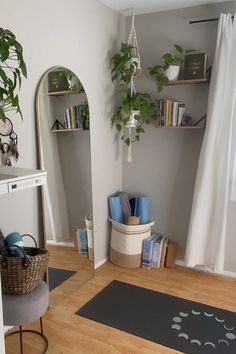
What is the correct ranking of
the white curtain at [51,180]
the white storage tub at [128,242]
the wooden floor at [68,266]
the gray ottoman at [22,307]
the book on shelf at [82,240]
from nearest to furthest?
the gray ottoman at [22,307], the white curtain at [51,180], the wooden floor at [68,266], the book on shelf at [82,240], the white storage tub at [128,242]

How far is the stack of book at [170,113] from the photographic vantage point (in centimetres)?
283

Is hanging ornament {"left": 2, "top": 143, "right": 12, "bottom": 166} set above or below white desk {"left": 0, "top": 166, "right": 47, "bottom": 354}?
above

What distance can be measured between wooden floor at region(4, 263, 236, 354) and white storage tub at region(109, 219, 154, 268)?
0.08 meters

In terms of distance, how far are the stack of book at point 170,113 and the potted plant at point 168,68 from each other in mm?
150

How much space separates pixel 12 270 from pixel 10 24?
1.46 meters

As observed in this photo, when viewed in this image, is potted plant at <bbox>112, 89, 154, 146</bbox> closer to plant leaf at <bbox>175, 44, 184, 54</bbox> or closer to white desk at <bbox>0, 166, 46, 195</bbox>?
plant leaf at <bbox>175, 44, 184, 54</bbox>

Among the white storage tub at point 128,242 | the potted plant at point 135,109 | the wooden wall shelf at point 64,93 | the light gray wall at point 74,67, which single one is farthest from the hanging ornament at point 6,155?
the white storage tub at point 128,242

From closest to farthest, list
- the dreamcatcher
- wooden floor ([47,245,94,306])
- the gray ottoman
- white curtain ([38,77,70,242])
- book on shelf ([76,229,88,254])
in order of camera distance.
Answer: the gray ottoman, the dreamcatcher, white curtain ([38,77,70,242]), wooden floor ([47,245,94,306]), book on shelf ([76,229,88,254])

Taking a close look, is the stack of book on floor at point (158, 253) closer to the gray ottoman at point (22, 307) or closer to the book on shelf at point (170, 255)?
the book on shelf at point (170, 255)

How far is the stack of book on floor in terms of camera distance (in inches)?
119

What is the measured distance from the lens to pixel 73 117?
2.53 metres

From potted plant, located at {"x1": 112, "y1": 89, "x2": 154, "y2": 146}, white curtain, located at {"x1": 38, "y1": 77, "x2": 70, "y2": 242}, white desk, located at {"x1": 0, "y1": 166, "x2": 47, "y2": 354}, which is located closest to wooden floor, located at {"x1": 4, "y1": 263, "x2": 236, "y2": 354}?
white curtain, located at {"x1": 38, "y1": 77, "x2": 70, "y2": 242}

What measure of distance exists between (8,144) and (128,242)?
154 cm

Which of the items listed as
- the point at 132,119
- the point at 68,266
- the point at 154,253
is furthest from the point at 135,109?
the point at 68,266
